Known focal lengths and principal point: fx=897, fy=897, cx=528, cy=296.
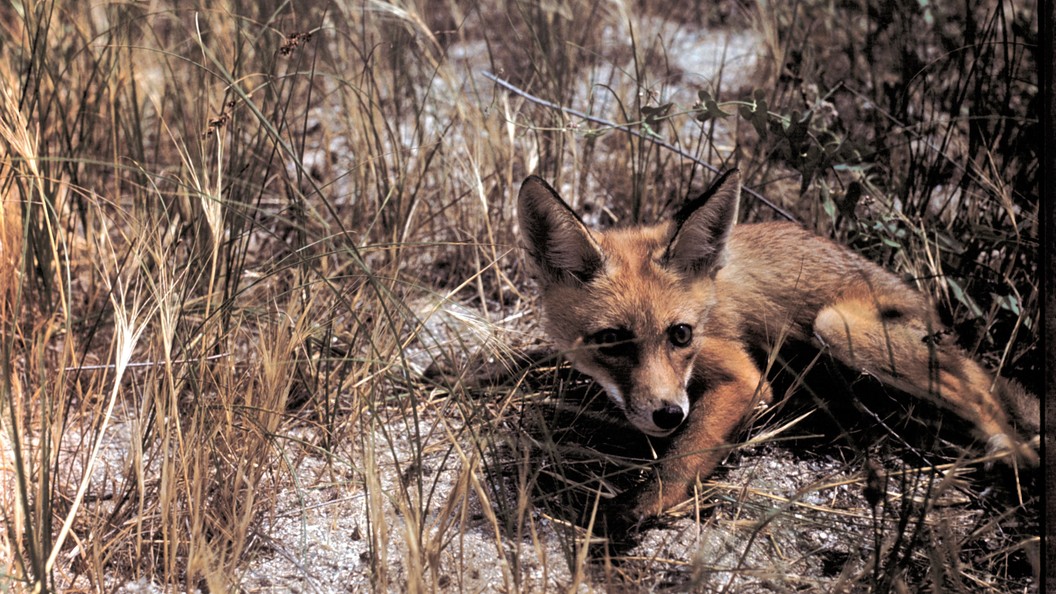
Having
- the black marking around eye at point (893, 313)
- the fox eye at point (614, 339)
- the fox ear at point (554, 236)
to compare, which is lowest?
the fox eye at point (614, 339)

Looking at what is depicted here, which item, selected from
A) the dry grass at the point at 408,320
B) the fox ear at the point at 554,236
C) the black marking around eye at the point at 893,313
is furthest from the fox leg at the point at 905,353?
the fox ear at the point at 554,236

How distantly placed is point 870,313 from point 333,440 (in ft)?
6.65

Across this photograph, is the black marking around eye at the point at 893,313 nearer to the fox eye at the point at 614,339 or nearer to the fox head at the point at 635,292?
the fox head at the point at 635,292

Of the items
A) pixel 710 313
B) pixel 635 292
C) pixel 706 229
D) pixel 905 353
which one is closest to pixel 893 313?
pixel 905 353

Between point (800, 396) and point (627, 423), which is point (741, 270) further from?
point (627, 423)

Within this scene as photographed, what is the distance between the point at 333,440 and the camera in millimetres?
3166

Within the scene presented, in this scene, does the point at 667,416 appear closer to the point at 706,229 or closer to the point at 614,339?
the point at 614,339

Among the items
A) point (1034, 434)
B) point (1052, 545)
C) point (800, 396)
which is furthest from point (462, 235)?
point (1052, 545)

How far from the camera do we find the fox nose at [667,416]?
9.64 feet

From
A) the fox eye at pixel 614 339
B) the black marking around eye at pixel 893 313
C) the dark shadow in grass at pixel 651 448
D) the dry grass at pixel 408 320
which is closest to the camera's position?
the dry grass at pixel 408 320

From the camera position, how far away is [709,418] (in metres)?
3.20

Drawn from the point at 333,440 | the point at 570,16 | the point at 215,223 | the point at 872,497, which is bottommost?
the point at 333,440

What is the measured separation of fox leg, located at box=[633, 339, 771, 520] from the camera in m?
2.95

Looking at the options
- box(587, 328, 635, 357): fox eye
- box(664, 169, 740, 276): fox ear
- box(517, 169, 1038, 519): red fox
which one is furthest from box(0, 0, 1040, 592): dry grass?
box(664, 169, 740, 276): fox ear
